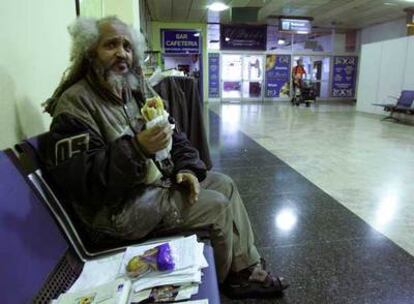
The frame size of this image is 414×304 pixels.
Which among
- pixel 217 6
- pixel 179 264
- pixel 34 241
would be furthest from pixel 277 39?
pixel 34 241

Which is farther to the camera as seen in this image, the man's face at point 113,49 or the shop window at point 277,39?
the shop window at point 277,39

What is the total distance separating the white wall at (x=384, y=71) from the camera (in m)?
8.00

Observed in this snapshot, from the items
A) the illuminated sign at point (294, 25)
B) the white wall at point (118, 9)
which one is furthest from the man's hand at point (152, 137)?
the illuminated sign at point (294, 25)

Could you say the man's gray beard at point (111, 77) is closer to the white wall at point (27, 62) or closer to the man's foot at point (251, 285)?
the white wall at point (27, 62)

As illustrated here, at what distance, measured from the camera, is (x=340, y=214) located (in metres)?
→ 2.56

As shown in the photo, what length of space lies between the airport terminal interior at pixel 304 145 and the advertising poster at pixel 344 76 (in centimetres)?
296

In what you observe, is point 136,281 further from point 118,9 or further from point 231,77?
point 231,77

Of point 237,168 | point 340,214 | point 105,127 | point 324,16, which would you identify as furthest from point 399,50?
point 105,127

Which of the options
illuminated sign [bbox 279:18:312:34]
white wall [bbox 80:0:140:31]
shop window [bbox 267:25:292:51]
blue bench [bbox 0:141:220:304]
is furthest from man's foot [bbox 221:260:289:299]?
shop window [bbox 267:25:292:51]

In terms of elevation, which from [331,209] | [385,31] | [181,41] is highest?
[385,31]

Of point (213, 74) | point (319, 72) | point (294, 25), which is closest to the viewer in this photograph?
point (294, 25)

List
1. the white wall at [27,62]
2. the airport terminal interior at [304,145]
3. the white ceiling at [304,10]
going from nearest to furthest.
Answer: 1. the white wall at [27,62]
2. the airport terminal interior at [304,145]
3. the white ceiling at [304,10]

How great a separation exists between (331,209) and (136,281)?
2112mm

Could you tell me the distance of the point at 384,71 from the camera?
Answer: 347 inches
